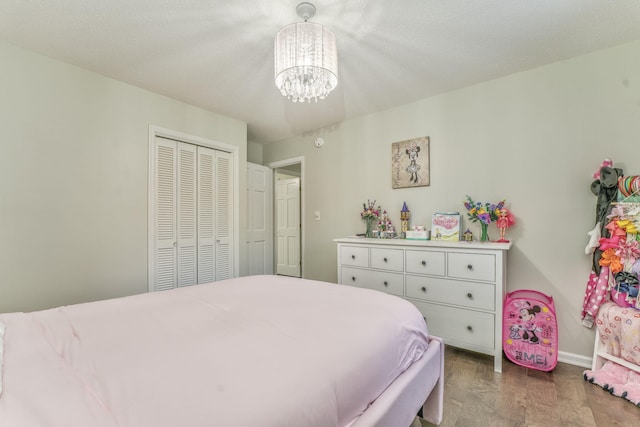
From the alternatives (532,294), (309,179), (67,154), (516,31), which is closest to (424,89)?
(516,31)

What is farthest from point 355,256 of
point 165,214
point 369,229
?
point 165,214

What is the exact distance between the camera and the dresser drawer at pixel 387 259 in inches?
103

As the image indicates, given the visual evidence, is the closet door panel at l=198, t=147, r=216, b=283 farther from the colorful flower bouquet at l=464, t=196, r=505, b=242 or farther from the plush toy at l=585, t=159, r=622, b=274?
the plush toy at l=585, t=159, r=622, b=274

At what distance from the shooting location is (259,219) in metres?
4.27

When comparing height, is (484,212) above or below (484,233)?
above

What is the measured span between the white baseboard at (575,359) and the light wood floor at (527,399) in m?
0.05

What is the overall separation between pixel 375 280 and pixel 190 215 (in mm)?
2098

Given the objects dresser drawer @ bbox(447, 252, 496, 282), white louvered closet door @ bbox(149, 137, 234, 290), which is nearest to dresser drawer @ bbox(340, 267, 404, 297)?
dresser drawer @ bbox(447, 252, 496, 282)

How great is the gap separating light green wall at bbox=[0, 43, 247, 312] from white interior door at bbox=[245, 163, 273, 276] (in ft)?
4.70

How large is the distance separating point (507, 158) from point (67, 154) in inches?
146

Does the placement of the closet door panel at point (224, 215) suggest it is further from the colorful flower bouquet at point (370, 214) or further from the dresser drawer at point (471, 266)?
the dresser drawer at point (471, 266)

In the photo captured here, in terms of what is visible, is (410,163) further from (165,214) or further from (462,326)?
(165,214)

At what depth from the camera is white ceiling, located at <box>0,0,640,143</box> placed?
5.67ft

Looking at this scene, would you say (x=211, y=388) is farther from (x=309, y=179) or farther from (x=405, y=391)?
(x=309, y=179)
